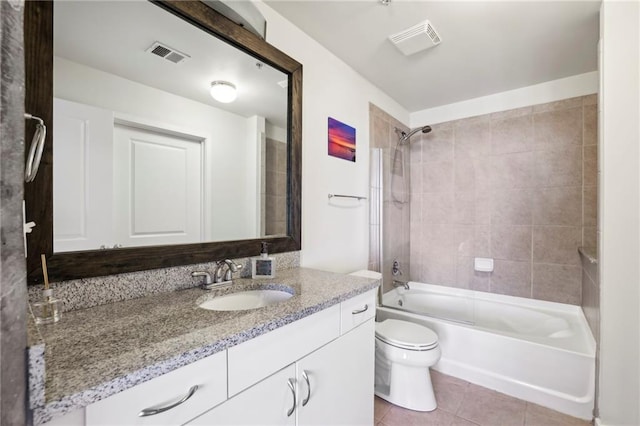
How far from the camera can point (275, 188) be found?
1.70m

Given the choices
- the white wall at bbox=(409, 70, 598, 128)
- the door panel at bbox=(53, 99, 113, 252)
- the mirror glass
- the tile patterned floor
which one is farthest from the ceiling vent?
the tile patterned floor

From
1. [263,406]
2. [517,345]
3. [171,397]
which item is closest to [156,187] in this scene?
[171,397]

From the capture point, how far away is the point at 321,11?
1.68 m

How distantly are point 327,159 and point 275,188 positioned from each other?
54 cm

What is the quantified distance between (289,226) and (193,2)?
3.94 feet

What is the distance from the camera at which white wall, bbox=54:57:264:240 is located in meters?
1.00

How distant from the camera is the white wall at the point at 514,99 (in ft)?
7.97

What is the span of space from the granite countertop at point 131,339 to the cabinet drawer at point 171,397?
0.03m

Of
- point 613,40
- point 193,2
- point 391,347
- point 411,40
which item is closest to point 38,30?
point 193,2

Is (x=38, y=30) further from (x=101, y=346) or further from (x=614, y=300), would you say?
(x=614, y=300)

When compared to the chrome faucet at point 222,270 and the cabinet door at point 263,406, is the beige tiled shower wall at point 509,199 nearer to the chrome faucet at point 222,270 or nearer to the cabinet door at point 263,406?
the chrome faucet at point 222,270

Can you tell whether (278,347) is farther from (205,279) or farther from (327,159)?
(327,159)

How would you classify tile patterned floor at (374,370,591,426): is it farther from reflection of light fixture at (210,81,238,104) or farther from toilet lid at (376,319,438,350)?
reflection of light fixture at (210,81,238,104)

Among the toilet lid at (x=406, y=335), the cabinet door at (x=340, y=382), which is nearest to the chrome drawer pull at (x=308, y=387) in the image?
the cabinet door at (x=340, y=382)
